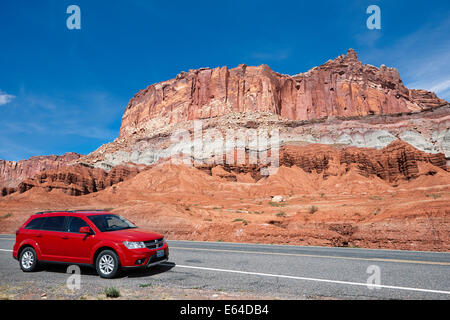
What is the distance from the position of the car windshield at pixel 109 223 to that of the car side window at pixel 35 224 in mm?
1720

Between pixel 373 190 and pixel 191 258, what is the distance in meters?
48.0

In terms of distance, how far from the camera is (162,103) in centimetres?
12825

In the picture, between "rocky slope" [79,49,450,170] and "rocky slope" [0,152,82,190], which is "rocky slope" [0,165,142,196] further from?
"rocky slope" [0,152,82,190]

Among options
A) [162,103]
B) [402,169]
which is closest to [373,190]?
[402,169]

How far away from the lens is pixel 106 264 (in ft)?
23.7

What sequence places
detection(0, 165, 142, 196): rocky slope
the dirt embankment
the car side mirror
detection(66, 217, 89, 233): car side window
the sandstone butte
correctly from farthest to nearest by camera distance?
detection(0, 165, 142, 196): rocky slope
the sandstone butte
the dirt embankment
detection(66, 217, 89, 233): car side window
the car side mirror

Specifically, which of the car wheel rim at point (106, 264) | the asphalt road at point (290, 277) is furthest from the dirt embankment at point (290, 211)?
the car wheel rim at point (106, 264)

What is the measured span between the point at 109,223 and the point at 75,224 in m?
0.91

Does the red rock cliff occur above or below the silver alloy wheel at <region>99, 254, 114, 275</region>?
above

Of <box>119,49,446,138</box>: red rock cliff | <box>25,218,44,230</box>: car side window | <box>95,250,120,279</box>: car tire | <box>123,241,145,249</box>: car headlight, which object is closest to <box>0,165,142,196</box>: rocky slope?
<box>119,49,446,138</box>: red rock cliff

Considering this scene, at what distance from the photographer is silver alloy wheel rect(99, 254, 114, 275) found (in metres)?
7.15

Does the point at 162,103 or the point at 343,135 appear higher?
the point at 162,103

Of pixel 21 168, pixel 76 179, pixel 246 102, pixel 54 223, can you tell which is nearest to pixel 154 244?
pixel 54 223
